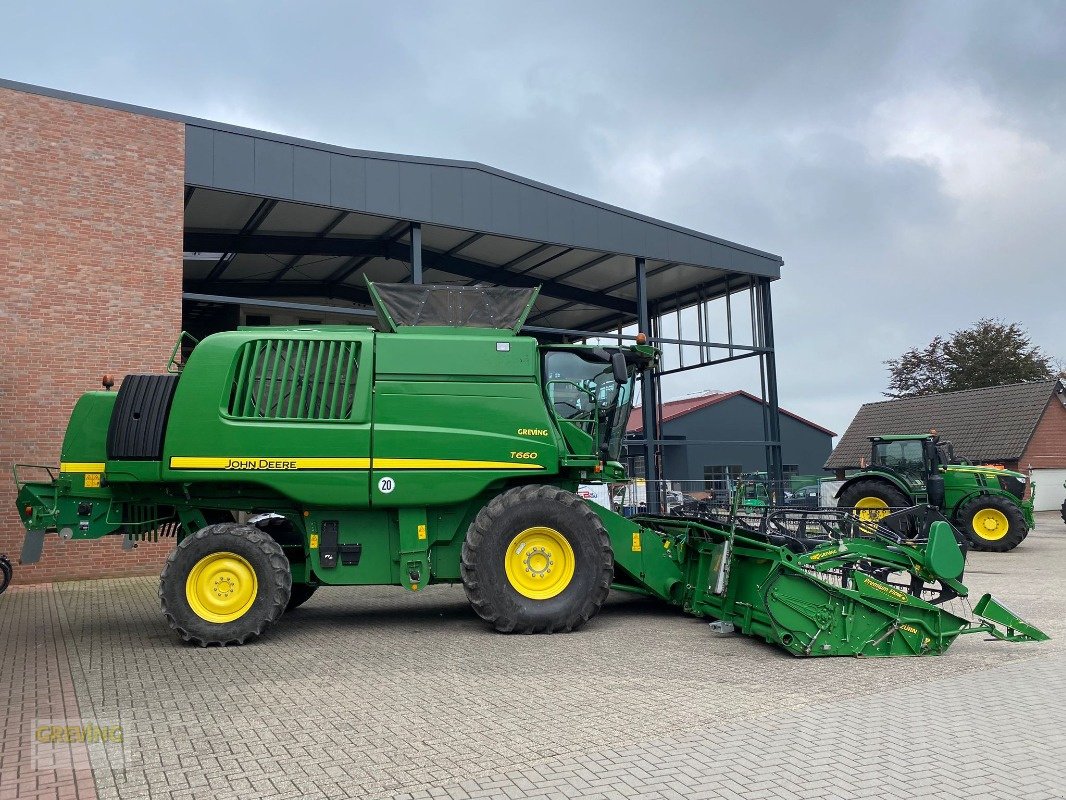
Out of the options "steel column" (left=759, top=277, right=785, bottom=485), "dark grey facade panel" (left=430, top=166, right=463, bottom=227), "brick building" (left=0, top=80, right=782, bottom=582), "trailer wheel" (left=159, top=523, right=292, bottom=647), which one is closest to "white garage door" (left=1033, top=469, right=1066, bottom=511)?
"steel column" (left=759, top=277, right=785, bottom=485)

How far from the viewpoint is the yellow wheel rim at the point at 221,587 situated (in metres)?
Result: 8.10

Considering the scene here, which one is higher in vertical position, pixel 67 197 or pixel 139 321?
pixel 67 197

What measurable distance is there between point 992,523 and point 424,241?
13.1 m

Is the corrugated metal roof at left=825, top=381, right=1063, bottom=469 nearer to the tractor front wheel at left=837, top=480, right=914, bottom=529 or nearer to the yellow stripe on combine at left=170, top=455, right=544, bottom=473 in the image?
the tractor front wheel at left=837, top=480, right=914, bottom=529

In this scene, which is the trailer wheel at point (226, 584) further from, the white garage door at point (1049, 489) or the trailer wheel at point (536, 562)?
the white garage door at point (1049, 489)

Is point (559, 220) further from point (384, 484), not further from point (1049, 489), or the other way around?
point (1049, 489)

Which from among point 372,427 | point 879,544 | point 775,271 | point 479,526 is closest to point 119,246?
point 372,427

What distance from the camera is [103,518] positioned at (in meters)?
8.68

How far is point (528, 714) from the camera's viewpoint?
222 inches

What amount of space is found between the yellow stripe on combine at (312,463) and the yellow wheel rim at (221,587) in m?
0.84

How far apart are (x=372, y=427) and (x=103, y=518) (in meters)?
2.86

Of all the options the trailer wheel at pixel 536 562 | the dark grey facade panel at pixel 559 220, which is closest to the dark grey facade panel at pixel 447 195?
the dark grey facade panel at pixel 559 220

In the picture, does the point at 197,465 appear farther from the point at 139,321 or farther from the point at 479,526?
the point at 139,321

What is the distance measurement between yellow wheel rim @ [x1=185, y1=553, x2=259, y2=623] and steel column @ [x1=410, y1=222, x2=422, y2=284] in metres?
8.67
